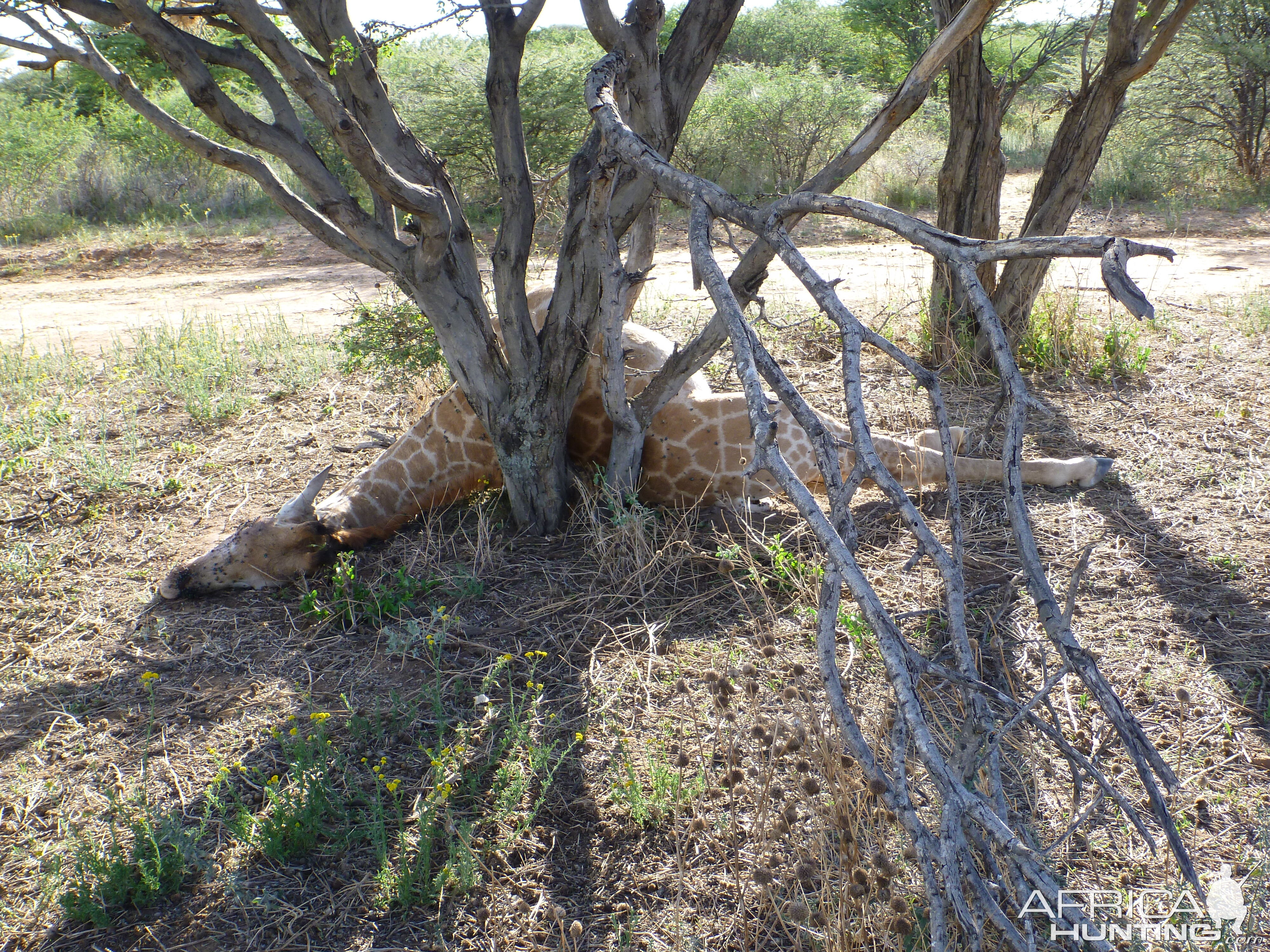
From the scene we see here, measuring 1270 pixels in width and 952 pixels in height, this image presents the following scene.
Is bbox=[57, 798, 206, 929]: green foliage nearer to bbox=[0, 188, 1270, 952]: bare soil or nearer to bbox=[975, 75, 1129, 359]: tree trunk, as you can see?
bbox=[0, 188, 1270, 952]: bare soil

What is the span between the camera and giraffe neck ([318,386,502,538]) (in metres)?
4.61

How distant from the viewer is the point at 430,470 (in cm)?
467

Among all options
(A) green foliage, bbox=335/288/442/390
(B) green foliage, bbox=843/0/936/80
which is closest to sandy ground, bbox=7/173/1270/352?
(A) green foliage, bbox=335/288/442/390

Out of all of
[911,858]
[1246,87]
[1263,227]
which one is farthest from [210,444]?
[1246,87]

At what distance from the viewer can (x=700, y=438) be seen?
459 centimetres

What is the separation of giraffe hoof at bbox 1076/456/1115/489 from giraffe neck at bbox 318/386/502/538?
3053 millimetres

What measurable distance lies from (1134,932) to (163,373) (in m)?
6.72

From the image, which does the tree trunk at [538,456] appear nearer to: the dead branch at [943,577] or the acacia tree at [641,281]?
the acacia tree at [641,281]

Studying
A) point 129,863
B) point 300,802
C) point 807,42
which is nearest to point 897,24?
point 807,42

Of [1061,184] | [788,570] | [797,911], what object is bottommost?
[788,570]

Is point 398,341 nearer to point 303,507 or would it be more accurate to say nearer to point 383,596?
point 303,507

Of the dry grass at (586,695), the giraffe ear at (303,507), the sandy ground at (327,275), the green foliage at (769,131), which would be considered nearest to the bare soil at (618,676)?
the dry grass at (586,695)

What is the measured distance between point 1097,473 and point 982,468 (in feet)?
1.92

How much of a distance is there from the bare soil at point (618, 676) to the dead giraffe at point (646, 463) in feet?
0.56
